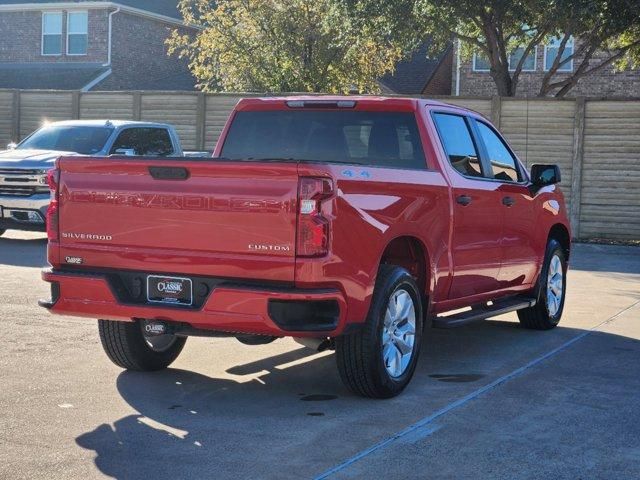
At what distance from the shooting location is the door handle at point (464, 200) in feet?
26.2

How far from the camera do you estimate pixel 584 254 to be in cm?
1780

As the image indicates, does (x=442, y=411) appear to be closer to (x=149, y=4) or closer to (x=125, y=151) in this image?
A: (x=125, y=151)

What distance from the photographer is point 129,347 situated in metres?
7.51

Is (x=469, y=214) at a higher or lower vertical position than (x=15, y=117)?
lower

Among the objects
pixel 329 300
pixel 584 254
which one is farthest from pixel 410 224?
pixel 584 254

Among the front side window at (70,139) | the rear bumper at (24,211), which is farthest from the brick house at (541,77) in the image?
the rear bumper at (24,211)

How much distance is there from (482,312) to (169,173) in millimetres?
2924

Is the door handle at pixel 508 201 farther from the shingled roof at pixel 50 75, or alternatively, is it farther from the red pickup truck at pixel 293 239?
the shingled roof at pixel 50 75

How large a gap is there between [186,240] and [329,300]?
93 cm

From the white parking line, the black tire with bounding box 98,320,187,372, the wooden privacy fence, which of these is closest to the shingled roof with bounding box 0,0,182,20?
the wooden privacy fence

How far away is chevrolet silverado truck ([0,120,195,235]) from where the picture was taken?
1559 centimetres

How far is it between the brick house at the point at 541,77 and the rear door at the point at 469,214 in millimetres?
24867

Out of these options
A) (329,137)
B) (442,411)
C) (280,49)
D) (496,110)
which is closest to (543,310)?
(329,137)

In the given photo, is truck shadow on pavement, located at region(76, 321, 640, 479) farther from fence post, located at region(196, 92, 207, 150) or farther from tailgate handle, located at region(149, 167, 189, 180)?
fence post, located at region(196, 92, 207, 150)
